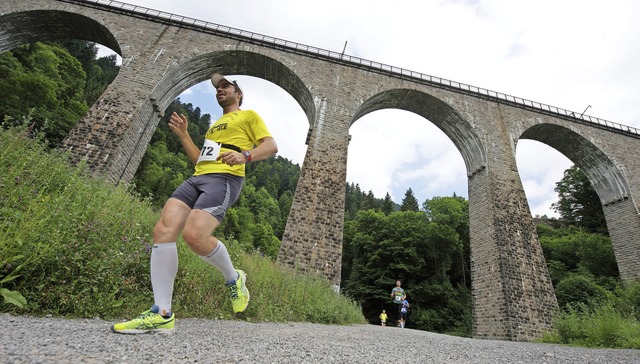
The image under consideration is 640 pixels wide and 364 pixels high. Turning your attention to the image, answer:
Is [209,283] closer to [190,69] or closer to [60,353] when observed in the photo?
[60,353]

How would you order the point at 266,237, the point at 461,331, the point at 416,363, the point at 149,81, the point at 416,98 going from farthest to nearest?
the point at 266,237, the point at 461,331, the point at 416,98, the point at 149,81, the point at 416,363

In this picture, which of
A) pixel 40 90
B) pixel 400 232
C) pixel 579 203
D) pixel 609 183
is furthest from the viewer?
pixel 400 232

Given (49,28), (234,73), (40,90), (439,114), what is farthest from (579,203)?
(40,90)

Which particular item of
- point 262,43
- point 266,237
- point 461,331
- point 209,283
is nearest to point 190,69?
point 262,43

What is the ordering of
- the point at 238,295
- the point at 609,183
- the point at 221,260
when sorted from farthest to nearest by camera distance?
the point at 609,183, the point at 238,295, the point at 221,260

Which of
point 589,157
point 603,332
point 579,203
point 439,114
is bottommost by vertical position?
point 603,332

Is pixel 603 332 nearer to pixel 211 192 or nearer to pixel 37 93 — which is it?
pixel 211 192

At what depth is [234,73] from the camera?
13.6 m

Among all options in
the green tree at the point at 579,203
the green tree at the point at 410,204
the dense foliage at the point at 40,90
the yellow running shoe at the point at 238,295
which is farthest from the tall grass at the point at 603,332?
the green tree at the point at 410,204

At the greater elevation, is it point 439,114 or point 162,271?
point 439,114

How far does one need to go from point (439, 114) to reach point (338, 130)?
5.05 m

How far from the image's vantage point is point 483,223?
11.5 m

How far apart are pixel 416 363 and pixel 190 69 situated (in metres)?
13.2

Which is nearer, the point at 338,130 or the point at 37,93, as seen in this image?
the point at 338,130
